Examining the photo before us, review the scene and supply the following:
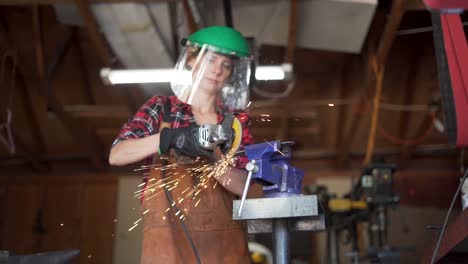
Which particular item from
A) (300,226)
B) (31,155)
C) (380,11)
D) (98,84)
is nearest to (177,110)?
(300,226)

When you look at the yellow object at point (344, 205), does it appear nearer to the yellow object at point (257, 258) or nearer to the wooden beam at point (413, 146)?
the yellow object at point (257, 258)

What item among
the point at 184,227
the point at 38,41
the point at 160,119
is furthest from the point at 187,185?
the point at 38,41

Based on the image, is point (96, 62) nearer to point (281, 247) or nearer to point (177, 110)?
point (177, 110)

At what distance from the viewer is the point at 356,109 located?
5602mm

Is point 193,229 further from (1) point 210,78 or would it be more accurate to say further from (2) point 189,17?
(2) point 189,17

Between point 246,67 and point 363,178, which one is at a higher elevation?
point 246,67

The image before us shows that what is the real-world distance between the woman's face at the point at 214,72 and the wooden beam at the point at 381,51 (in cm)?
225

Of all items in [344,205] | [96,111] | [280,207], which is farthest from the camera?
[96,111]

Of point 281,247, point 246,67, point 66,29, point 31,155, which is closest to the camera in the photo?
point 281,247

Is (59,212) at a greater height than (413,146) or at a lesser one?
lesser

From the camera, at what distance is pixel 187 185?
5.82 feet

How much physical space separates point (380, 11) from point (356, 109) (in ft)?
4.22

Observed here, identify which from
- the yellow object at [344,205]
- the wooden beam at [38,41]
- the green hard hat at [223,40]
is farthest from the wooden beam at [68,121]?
the green hard hat at [223,40]

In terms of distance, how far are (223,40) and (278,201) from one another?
79 cm
